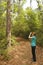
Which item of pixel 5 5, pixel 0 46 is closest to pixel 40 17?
pixel 5 5

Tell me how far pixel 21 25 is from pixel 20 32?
0.87 m

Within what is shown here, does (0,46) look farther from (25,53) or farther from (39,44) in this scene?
(39,44)

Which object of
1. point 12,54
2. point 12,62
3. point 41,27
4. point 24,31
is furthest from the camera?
point 24,31

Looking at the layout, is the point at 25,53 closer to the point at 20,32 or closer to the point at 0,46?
the point at 0,46

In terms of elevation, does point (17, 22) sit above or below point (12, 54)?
above

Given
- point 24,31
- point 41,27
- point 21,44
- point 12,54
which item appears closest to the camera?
point 12,54

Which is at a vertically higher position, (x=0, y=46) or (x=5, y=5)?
(x=5, y=5)

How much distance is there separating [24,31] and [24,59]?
6662mm

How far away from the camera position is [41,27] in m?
20.5

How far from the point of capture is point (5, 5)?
18031 mm

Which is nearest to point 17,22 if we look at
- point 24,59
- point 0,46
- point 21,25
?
point 21,25

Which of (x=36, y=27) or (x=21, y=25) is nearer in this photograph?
(x=36, y=27)

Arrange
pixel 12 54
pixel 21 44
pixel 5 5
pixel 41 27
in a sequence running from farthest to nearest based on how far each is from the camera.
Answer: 1. pixel 41 27
2. pixel 21 44
3. pixel 5 5
4. pixel 12 54

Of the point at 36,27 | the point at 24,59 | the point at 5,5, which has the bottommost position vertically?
the point at 24,59
